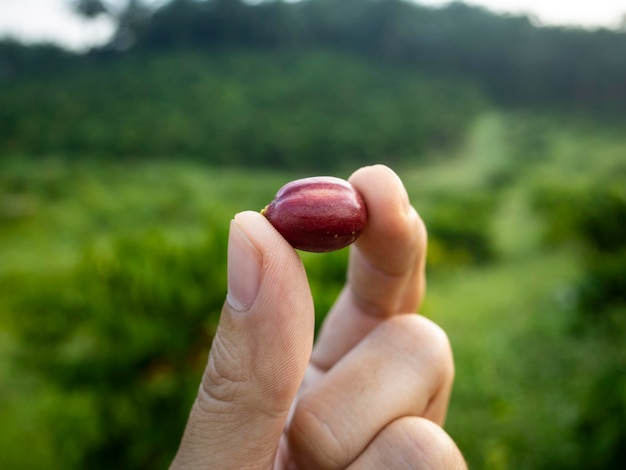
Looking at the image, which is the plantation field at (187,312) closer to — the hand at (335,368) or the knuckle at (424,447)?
the hand at (335,368)

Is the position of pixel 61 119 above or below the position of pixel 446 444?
below

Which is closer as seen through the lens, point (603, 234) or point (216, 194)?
point (603, 234)

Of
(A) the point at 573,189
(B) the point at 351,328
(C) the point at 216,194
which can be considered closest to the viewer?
(B) the point at 351,328

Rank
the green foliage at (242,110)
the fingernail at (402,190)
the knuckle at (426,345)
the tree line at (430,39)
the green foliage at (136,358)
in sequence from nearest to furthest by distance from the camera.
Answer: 1. the fingernail at (402,190)
2. the knuckle at (426,345)
3. the green foliage at (136,358)
4. the green foliage at (242,110)
5. the tree line at (430,39)

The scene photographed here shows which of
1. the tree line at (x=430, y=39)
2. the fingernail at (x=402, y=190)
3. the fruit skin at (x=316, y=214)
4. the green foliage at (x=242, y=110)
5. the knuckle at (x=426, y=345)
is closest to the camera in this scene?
the fruit skin at (x=316, y=214)

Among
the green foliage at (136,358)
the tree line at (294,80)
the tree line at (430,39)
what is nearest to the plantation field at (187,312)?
the green foliage at (136,358)

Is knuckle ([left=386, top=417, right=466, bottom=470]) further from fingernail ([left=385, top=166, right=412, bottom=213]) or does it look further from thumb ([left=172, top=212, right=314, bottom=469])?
fingernail ([left=385, top=166, right=412, bottom=213])

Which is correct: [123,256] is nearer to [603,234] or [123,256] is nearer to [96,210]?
[603,234]

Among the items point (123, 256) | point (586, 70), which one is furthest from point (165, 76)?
point (123, 256)
